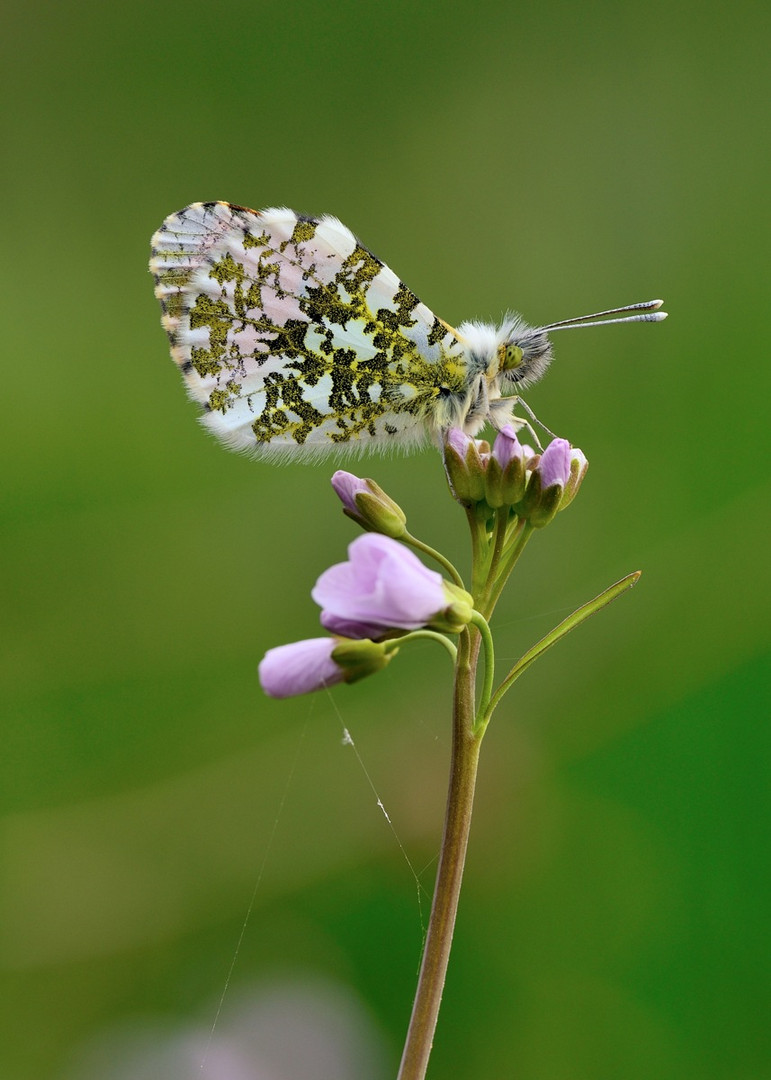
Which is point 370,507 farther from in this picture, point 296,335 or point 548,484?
point 296,335

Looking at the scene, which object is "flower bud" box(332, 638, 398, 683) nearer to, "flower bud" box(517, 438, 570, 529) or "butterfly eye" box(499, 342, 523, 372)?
"flower bud" box(517, 438, 570, 529)

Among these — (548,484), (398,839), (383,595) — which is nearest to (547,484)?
(548,484)

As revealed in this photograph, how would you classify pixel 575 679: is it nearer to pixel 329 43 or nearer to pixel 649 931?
pixel 649 931

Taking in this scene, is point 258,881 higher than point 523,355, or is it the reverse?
point 523,355

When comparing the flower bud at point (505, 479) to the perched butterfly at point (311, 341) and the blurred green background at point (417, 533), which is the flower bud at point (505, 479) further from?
the blurred green background at point (417, 533)

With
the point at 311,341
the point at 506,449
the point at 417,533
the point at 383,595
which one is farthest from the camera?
the point at 417,533

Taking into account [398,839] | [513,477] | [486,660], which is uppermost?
[513,477]
